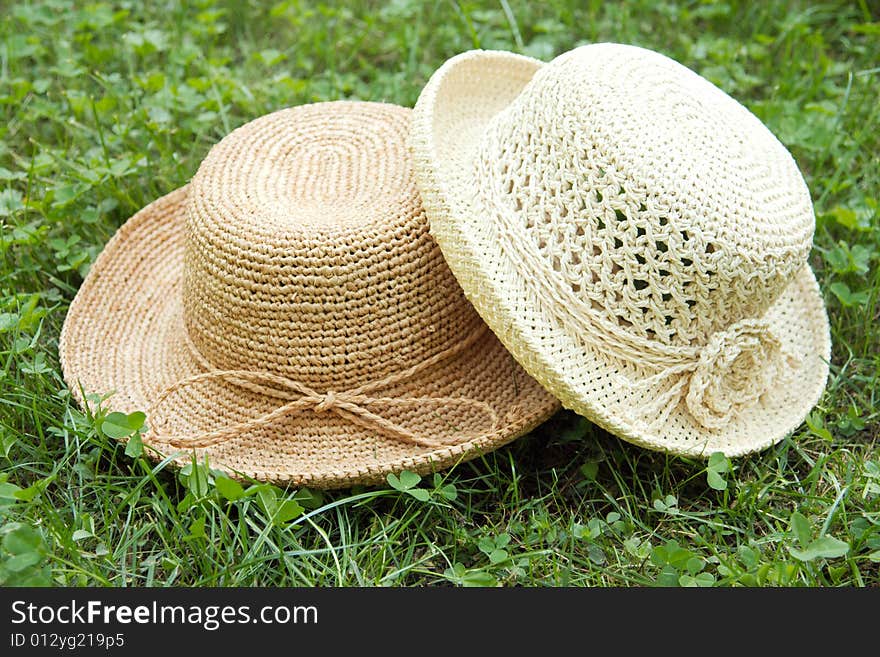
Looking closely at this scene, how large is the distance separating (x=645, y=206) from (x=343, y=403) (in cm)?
68

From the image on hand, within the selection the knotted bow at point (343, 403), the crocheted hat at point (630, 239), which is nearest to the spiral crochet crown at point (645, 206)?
the crocheted hat at point (630, 239)

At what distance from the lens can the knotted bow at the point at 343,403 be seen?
1776 mm

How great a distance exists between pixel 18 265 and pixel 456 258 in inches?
49.6

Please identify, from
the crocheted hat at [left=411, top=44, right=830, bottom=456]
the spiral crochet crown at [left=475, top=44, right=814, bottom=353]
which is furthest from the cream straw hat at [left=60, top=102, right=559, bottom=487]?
the spiral crochet crown at [left=475, top=44, right=814, bottom=353]

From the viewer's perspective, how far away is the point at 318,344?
5.79 feet

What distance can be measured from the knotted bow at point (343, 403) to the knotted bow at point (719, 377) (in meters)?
0.34

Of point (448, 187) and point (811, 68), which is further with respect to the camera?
point (811, 68)

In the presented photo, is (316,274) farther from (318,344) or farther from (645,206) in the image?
(645,206)

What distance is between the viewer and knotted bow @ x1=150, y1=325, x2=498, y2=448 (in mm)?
1776

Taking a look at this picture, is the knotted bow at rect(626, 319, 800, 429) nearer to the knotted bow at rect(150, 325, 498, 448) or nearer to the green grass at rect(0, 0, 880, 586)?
the green grass at rect(0, 0, 880, 586)

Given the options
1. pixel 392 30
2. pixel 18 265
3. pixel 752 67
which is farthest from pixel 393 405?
pixel 752 67

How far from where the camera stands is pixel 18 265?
2.31 meters

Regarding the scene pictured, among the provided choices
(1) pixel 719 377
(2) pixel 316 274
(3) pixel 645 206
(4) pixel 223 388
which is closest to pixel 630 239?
(3) pixel 645 206

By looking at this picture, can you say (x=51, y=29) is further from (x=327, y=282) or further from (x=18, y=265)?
(x=327, y=282)
